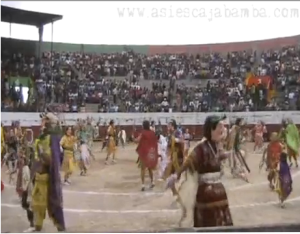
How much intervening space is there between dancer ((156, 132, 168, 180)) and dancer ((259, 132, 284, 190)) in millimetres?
766

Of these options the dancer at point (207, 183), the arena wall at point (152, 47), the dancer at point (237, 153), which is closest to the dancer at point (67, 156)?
the arena wall at point (152, 47)

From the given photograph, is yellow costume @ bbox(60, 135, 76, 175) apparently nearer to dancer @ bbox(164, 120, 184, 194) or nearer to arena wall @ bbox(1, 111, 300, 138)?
arena wall @ bbox(1, 111, 300, 138)

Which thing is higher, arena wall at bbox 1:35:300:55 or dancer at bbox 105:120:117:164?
arena wall at bbox 1:35:300:55

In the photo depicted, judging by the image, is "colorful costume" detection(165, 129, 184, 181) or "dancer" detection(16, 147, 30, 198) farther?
"colorful costume" detection(165, 129, 184, 181)

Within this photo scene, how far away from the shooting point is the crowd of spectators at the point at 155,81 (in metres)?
4.14

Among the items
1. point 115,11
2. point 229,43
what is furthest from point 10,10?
point 229,43

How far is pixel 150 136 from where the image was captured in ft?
14.1

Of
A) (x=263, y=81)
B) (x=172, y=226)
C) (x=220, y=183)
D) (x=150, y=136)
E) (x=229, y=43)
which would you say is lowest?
(x=172, y=226)

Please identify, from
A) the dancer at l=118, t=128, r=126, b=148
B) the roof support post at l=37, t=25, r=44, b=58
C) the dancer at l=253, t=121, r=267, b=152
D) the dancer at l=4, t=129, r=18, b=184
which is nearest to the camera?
the dancer at l=4, t=129, r=18, b=184

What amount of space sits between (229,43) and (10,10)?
165cm

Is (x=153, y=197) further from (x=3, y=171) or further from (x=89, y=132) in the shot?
(x=3, y=171)

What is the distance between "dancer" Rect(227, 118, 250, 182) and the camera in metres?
4.29

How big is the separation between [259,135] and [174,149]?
0.68 m

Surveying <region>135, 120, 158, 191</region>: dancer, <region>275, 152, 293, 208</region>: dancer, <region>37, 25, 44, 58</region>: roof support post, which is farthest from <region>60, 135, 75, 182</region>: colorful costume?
<region>275, 152, 293, 208</region>: dancer
